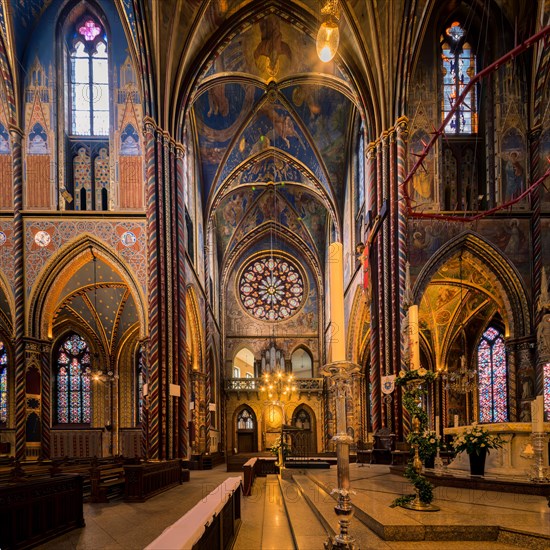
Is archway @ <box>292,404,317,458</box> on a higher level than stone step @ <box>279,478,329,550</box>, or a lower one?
lower

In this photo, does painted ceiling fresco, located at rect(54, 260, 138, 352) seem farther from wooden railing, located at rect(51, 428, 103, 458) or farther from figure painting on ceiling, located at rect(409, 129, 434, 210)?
figure painting on ceiling, located at rect(409, 129, 434, 210)

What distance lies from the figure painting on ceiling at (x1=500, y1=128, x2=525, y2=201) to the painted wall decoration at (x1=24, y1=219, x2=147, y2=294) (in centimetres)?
1150

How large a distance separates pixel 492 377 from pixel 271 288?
14.0 meters

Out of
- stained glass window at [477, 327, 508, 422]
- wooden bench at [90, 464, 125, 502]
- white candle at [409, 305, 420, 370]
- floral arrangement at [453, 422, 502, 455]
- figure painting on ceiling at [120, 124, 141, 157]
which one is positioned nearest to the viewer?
white candle at [409, 305, 420, 370]

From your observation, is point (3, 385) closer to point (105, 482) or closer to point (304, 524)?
point (105, 482)

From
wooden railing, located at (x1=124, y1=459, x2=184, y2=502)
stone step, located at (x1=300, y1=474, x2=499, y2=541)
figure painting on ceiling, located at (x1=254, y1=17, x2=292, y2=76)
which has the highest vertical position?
figure painting on ceiling, located at (x1=254, y1=17, x2=292, y2=76)

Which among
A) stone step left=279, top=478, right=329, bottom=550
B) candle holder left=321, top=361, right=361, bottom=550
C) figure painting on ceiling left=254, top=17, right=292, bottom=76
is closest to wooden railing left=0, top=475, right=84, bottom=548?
stone step left=279, top=478, right=329, bottom=550

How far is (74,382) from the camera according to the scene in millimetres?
26234

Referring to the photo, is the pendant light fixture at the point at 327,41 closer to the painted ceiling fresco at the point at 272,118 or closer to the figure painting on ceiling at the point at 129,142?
the figure painting on ceiling at the point at 129,142

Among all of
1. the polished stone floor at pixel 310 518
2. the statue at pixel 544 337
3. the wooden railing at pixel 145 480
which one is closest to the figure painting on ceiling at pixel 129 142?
the wooden railing at pixel 145 480

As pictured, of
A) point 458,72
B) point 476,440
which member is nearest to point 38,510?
point 476,440

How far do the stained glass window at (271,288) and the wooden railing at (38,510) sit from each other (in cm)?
2588

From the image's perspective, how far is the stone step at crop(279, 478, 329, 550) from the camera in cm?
591

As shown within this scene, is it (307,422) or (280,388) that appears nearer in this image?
(280,388)
